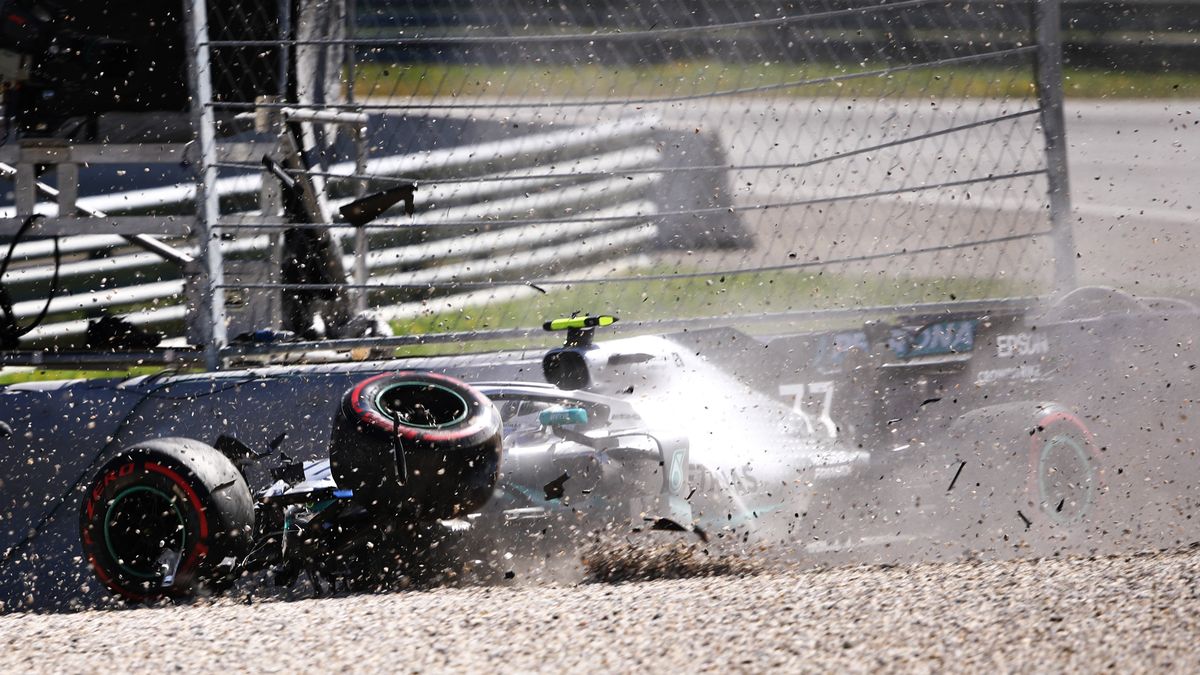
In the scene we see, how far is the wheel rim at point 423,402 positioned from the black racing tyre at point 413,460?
0.27 ft

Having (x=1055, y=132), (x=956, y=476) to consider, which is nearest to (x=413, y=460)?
(x=956, y=476)

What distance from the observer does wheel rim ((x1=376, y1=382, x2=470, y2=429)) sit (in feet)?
14.1

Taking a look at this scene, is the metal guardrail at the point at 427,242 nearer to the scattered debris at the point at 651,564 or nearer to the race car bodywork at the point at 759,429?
the race car bodywork at the point at 759,429

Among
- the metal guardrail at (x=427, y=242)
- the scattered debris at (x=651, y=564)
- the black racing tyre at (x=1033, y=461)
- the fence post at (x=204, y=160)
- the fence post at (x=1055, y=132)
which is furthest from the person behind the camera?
the metal guardrail at (x=427, y=242)

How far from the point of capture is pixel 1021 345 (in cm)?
539

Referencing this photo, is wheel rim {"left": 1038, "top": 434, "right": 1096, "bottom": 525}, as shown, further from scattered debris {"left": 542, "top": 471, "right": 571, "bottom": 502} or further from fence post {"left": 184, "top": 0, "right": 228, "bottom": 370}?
fence post {"left": 184, "top": 0, "right": 228, "bottom": 370}

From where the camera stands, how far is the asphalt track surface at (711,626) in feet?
9.53

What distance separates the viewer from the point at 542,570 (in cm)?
434

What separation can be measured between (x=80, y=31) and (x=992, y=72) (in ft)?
13.7

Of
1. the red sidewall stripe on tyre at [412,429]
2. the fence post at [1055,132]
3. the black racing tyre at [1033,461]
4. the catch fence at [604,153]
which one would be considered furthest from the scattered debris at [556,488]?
the fence post at [1055,132]

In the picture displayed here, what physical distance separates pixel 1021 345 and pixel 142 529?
3423mm

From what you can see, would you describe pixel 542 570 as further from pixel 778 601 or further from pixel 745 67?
pixel 745 67

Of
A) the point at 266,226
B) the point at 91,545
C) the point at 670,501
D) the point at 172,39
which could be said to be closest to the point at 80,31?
the point at 172,39

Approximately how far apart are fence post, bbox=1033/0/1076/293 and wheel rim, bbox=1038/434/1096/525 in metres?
0.73
